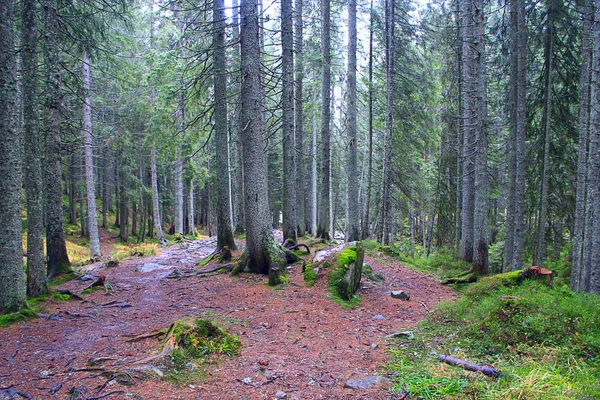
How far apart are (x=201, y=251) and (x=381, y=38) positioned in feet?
43.9

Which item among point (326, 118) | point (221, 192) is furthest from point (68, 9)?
point (326, 118)

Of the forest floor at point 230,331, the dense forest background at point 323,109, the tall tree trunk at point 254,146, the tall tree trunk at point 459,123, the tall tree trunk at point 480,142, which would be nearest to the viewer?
the forest floor at point 230,331

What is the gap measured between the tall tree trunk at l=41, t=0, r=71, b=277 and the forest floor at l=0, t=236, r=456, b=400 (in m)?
0.93

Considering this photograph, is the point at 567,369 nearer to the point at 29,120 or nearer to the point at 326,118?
the point at 29,120

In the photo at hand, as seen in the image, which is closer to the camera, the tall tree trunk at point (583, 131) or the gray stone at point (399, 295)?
the gray stone at point (399, 295)

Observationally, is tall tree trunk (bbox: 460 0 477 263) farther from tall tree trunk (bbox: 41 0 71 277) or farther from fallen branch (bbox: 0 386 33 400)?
fallen branch (bbox: 0 386 33 400)

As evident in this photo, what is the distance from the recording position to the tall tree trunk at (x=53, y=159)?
28.9 ft

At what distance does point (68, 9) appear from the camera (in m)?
10.2

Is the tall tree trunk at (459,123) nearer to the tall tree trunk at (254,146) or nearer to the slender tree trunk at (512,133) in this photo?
the slender tree trunk at (512,133)

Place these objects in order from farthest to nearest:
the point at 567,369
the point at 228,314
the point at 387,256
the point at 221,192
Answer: the point at 387,256
the point at 221,192
the point at 228,314
the point at 567,369

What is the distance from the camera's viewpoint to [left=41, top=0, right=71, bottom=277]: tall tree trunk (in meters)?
8.81

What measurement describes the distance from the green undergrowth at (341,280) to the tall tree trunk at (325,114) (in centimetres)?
682

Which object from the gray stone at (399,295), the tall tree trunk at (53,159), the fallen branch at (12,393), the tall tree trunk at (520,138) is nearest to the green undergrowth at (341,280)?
the gray stone at (399,295)

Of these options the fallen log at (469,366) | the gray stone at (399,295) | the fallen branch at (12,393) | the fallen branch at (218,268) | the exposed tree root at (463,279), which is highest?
the fallen branch at (12,393)
